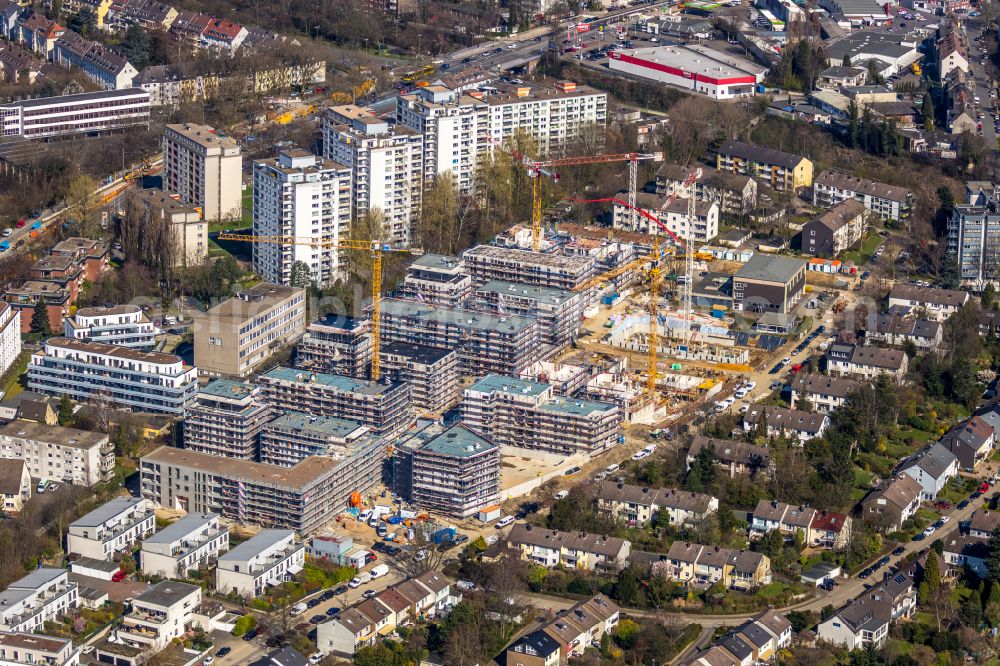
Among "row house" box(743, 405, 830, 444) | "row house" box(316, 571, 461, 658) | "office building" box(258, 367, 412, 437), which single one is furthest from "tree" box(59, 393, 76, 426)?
"row house" box(743, 405, 830, 444)

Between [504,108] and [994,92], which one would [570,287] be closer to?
[504,108]

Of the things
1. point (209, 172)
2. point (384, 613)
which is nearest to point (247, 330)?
point (209, 172)

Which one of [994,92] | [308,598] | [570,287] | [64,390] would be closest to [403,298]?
[570,287]

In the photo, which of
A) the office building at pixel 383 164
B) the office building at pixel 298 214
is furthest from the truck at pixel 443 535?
the office building at pixel 383 164

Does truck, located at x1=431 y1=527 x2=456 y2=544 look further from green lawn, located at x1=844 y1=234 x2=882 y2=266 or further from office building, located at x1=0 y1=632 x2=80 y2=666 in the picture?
green lawn, located at x1=844 y1=234 x2=882 y2=266

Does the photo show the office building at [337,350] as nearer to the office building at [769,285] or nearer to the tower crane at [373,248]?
the tower crane at [373,248]

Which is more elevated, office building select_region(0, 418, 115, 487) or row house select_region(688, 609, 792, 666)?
row house select_region(688, 609, 792, 666)
